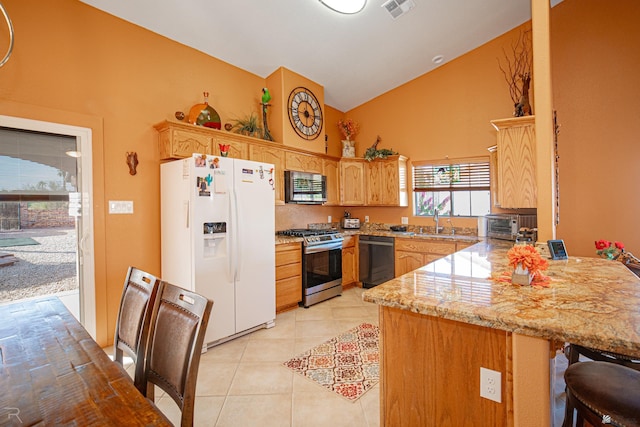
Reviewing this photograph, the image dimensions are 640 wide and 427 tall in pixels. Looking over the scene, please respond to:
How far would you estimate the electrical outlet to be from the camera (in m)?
1.09

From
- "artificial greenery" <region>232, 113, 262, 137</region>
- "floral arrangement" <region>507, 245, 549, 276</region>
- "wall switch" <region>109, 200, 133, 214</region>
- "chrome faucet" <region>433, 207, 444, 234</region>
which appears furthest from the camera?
"chrome faucet" <region>433, 207, 444, 234</region>

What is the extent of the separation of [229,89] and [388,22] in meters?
2.04

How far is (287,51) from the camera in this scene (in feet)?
11.7

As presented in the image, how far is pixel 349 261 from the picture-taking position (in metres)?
4.45

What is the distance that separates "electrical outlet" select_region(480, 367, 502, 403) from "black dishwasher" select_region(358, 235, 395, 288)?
3.08 m

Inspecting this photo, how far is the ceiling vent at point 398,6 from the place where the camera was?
296 cm

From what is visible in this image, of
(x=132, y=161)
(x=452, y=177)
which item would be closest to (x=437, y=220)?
(x=452, y=177)

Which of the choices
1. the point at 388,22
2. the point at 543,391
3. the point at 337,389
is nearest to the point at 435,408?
the point at 543,391

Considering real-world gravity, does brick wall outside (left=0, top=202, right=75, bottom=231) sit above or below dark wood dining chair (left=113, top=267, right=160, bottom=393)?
above

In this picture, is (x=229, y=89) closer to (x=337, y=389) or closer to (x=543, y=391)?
(x=337, y=389)

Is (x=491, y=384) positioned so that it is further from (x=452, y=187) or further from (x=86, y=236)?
(x=452, y=187)

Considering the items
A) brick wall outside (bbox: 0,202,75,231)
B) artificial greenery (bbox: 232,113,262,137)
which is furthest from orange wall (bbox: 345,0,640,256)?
brick wall outside (bbox: 0,202,75,231)

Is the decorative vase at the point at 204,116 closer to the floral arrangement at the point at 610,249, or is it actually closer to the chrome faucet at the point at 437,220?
the chrome faucet at the point at 437,220

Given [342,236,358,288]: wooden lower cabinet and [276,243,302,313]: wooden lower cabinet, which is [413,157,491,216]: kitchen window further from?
[276,243,302,313]: wooden lower cabinet
